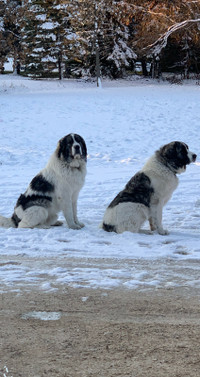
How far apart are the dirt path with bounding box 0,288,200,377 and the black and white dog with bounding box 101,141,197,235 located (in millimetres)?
2377

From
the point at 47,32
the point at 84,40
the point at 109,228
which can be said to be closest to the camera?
the point at 109,228

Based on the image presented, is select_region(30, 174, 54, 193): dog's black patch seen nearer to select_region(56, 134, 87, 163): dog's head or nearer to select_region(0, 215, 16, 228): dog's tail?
select_region(56, 134, 87, 163): dog's head

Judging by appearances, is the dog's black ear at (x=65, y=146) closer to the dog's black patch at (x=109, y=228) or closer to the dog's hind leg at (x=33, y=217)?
the dog's hind leg at (x=33, y=217)

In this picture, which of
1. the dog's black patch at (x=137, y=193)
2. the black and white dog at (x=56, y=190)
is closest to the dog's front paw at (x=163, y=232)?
the dog's black patch at (x=137, y=193)

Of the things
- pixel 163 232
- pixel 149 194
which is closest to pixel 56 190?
pixel 149 194

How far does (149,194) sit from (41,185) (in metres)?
1.82

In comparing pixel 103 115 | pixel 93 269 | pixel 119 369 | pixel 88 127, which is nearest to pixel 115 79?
pixel 103 115

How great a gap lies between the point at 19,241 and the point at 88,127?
603 inches

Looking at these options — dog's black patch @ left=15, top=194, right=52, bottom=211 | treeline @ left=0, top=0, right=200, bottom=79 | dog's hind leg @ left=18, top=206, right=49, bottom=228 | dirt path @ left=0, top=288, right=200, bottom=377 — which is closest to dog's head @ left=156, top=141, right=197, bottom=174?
dog's black patch @ left=15, top=194, right=52, bottom=211

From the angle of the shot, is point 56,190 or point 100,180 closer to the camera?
point 56,190

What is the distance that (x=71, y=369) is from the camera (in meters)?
3.85

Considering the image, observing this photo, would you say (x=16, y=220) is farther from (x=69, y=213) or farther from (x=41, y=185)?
(x=69, y=213)

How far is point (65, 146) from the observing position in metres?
8.63

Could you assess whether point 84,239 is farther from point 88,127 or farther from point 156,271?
point 88,127
